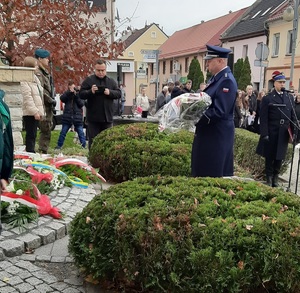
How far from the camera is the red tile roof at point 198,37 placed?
155 ft

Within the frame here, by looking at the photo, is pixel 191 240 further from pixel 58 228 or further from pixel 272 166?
pixel 272 166

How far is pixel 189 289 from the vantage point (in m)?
2.71

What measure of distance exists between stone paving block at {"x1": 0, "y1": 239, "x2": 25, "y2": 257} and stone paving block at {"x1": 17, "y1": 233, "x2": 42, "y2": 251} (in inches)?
1.9

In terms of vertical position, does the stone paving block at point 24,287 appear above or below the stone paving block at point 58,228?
below

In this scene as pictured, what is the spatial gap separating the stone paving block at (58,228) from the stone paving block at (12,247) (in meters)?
0.43

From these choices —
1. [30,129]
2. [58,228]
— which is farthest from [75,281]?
[30,129]

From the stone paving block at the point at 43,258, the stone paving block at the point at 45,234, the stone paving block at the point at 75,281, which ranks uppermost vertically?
the stone paving block at the point at 45,234

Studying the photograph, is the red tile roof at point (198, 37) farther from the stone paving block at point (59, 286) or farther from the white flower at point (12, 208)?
the stone paving block at point (59, 286)

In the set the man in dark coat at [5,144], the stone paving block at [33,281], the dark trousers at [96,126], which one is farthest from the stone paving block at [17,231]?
the dark trousers at [96,126]

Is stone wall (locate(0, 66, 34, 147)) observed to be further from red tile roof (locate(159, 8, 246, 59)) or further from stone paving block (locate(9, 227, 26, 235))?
red tile roof (locate(159, 8, 246, 59))

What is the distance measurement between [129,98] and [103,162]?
1497 inches

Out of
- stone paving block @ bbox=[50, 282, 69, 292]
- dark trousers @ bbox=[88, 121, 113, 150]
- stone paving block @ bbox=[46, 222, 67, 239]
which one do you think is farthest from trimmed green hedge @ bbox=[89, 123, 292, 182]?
stone paving block @ bbox=[50, 282, 69, 292]

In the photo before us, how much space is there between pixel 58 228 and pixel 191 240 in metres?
1.86

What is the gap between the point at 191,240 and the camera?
110 inches
